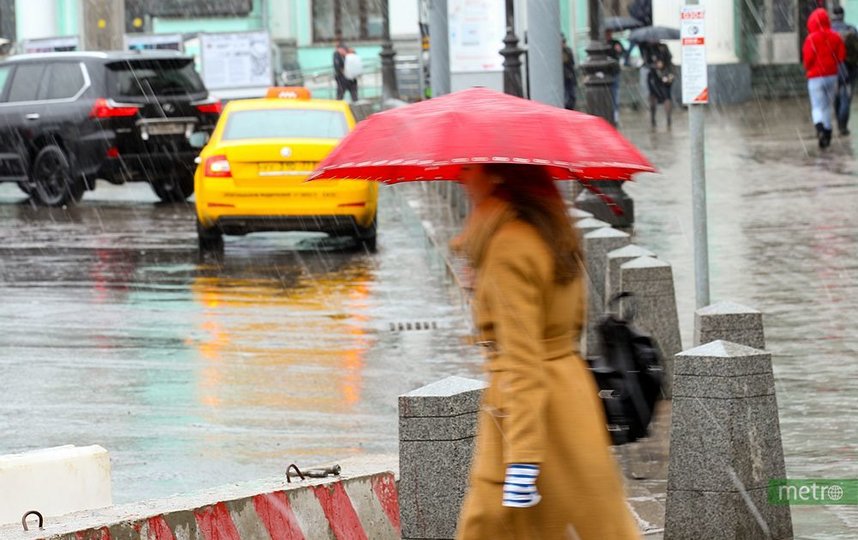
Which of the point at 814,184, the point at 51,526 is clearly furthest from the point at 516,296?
the point at 814,184

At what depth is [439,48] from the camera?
87.6ft

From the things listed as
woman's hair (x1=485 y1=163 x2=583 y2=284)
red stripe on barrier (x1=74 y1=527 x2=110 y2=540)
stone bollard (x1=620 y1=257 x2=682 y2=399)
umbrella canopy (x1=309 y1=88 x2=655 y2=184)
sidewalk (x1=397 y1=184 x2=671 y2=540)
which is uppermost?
umbrella canopy (x1=309 y1=88 x2=655 y2=184)

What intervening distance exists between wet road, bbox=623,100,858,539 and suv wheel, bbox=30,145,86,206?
23.4 feet

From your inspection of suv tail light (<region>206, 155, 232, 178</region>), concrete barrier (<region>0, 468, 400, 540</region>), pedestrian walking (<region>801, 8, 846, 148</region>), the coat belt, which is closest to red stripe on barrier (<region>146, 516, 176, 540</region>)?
concrete barrier (<region>0, 468, 400, 540</region>)

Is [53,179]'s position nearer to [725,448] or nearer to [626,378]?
[725,448]

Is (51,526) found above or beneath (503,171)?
beneath

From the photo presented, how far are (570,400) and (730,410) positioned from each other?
2.25 m

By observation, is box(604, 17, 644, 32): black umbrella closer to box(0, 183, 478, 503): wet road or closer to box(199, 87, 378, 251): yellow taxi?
box(0, 183, 478, 503): wet road

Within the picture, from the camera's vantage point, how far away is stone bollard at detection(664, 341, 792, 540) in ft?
21.2

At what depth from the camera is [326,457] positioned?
8.23 metres

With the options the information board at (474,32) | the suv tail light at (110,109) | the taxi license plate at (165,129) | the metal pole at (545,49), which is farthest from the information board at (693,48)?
the information board at (474,32)

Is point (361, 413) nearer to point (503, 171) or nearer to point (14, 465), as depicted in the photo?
point (14, 465)

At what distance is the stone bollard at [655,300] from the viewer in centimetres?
982

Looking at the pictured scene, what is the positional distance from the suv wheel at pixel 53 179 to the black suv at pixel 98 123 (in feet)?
0.04
